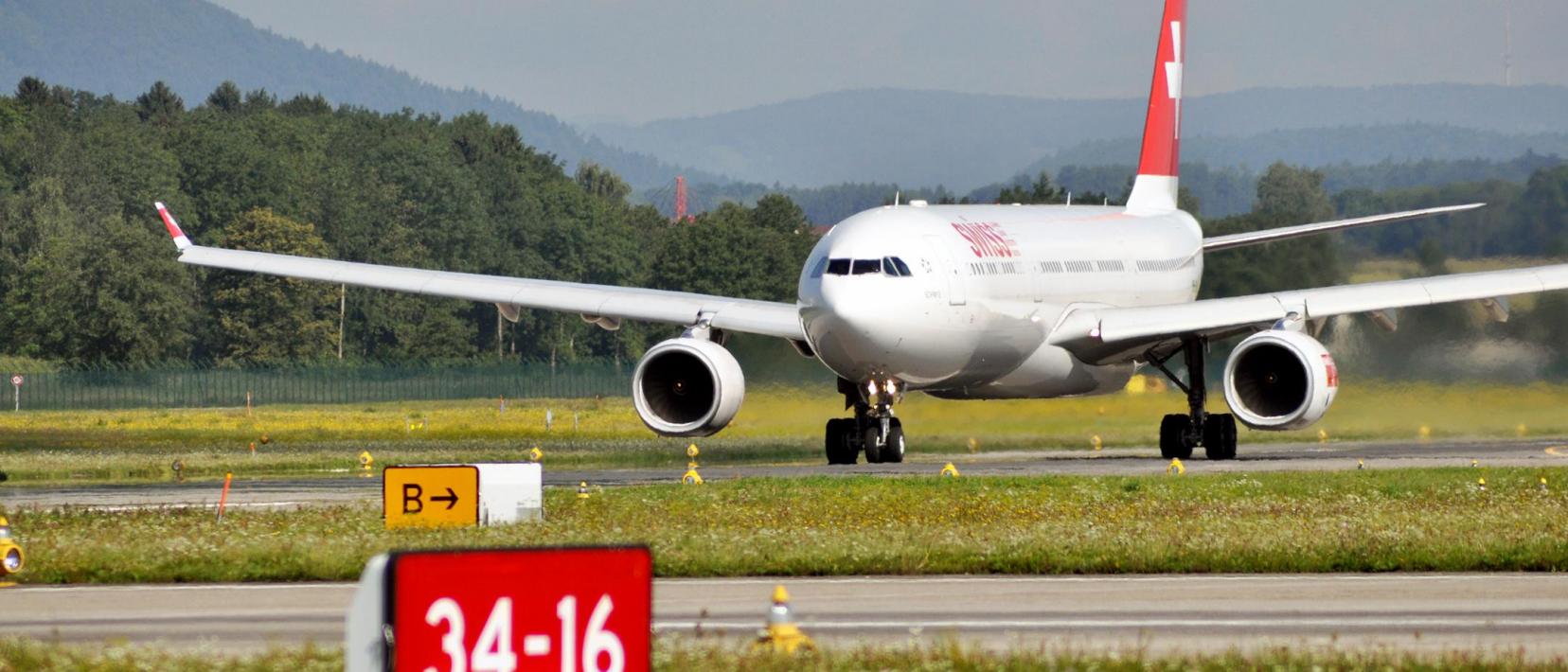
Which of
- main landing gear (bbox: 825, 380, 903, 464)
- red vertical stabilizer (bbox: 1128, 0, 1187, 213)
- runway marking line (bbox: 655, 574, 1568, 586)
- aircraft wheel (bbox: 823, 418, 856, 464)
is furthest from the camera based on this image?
red vertical stabilizer (bbox: 1128, 0, 1187, 213)

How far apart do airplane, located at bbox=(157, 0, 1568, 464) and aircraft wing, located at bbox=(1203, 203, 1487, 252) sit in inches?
4.4

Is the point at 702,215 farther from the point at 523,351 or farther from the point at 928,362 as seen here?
the point at 928,362

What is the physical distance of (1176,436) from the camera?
122ft

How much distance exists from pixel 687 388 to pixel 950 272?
14.1 ft

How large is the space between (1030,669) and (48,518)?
14.1 metres

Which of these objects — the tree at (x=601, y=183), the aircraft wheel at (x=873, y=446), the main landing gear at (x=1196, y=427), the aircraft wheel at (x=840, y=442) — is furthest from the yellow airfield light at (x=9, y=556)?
the tree at (x=601, y=183)

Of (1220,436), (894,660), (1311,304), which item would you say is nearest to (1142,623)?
(894,660)

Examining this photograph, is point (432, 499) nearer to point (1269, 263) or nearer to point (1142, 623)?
point (1142, 623)

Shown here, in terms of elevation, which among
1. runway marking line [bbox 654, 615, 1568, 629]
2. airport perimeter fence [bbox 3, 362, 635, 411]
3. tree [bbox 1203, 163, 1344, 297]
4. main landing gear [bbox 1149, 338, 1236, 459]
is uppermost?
tree [bbox 1203, 163, 1344, 297]

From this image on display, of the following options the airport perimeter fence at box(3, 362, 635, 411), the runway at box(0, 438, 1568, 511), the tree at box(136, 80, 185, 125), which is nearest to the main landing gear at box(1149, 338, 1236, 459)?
the runway at box(0, 438, 1568, 511)

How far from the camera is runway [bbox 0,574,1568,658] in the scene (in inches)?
571

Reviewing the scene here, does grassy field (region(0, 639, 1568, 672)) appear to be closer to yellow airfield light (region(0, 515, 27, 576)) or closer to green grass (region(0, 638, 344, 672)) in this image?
green grass (region(0, 638, 344, 672))

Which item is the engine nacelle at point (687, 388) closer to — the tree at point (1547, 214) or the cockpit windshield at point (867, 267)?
the cockpit windshield at point (867, 267)

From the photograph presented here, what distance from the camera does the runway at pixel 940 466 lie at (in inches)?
1106
